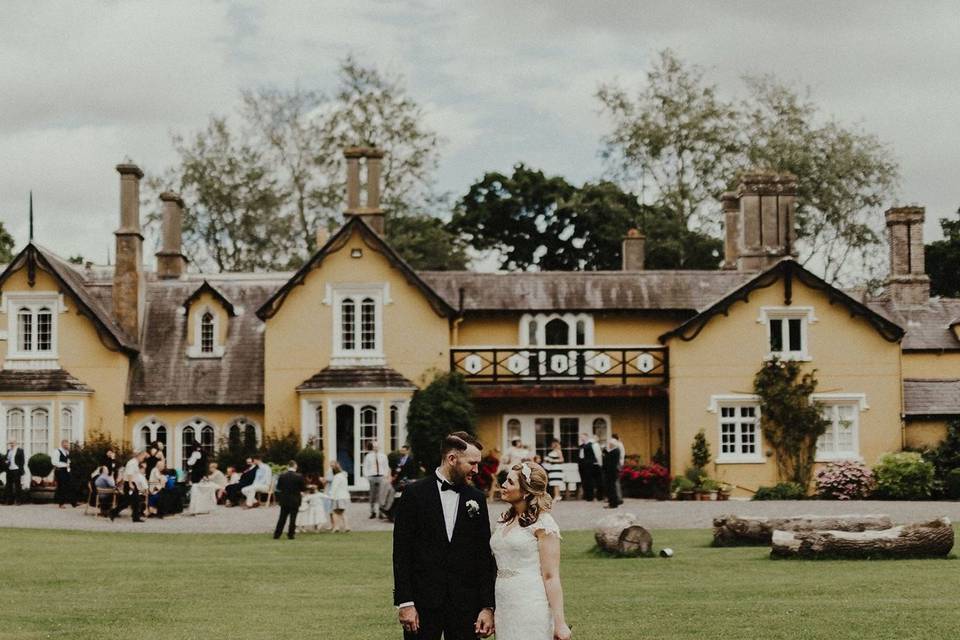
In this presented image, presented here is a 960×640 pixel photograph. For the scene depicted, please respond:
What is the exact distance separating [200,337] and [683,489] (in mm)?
13815

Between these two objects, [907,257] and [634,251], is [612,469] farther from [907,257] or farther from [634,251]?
[634,251]

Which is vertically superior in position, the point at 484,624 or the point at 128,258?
the point at 128,258

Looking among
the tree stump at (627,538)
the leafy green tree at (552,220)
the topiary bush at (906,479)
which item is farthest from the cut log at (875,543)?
the leafy green tree at (552,220)

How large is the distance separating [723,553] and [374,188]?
19.1m

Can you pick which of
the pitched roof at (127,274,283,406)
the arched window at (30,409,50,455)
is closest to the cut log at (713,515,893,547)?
the pitched roof at (127,274,283,406)

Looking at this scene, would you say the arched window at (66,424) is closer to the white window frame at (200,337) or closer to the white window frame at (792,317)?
the white window frame at (200,337)

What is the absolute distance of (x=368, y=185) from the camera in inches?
1425

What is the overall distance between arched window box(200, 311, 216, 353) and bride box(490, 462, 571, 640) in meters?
29.6

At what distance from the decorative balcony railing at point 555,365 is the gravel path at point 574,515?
15.7ft

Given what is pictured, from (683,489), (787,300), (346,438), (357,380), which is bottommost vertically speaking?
(683,489)

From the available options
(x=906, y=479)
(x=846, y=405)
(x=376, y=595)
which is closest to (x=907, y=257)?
(x=846, y=405)

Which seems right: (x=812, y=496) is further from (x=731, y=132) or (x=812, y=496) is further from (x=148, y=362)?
(x=731, y=132)

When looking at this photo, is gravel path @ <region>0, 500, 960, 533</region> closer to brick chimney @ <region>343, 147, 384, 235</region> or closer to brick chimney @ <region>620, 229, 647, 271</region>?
brick chimney @ <region>343, 147, 384, 235</region>

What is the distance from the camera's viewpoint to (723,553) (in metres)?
19.5
